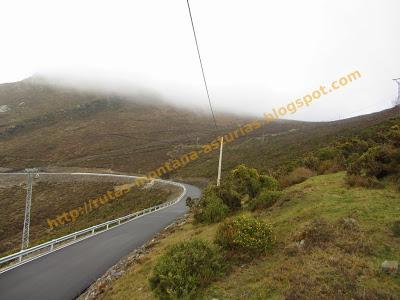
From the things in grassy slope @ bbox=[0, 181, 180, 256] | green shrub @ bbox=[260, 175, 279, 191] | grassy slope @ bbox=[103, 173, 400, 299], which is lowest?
grassy slope @ bbox=[0, 181, 180, 256]

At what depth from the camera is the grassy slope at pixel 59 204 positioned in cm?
3674

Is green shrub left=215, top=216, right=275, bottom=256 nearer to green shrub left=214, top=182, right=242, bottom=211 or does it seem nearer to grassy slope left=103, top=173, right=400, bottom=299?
grassy slope left=103, top=173, right=400, bottom=299

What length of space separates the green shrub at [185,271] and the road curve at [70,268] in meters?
3.98

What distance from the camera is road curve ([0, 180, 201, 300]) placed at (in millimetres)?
10375

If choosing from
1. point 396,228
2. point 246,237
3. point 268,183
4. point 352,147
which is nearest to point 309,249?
point 246,237

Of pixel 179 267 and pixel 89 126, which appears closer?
pixel 179 267

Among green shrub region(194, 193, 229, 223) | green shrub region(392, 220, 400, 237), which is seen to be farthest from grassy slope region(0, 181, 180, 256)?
green shrub region(392, 220, 400, 237)

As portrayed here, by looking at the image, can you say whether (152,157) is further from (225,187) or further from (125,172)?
(225,187)

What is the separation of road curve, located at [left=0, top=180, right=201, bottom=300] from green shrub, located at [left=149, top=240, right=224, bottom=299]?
3.98 meters

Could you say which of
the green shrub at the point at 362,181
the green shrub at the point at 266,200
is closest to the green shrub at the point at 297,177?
the green shrub at the point at 266,200

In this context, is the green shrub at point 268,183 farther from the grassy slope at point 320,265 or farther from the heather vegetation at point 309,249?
the grassy slope at point 320,265

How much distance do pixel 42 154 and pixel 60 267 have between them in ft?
310

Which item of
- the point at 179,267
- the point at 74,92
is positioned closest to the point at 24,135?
the point at 74,92

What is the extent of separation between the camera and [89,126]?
12975cm
